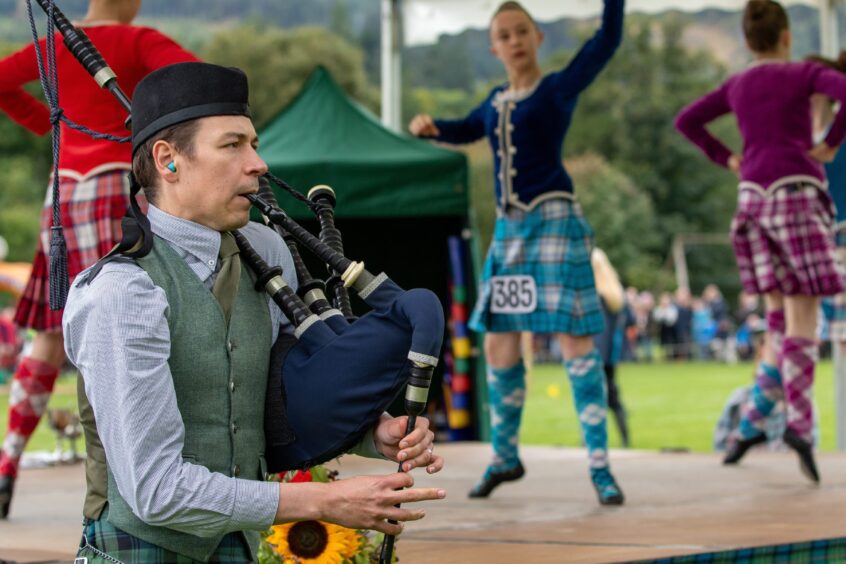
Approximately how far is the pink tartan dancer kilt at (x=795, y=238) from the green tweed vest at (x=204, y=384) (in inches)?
125

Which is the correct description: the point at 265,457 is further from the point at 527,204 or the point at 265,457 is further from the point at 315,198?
the point at 527,204

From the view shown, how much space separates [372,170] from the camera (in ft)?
21.6

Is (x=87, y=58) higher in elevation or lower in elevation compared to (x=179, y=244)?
higher

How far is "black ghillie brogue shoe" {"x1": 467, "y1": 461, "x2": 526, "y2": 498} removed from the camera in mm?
4551

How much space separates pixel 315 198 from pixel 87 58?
524 millimetres

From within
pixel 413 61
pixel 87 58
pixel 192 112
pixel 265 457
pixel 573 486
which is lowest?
pixel 573 486

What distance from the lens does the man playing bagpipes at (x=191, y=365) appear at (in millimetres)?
1742

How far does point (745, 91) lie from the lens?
484cm

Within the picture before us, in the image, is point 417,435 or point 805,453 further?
point 805,453

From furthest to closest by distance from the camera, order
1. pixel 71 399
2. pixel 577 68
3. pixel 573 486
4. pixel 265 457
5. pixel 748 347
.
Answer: pixel 748 347 → pixel 71 399 → pixel 573 486 → pixel 577 68 → pixel 265 457

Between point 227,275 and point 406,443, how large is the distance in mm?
373

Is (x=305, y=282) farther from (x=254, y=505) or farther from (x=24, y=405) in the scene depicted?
(x=24, y=405)

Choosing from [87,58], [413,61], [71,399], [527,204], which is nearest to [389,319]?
[87,58]

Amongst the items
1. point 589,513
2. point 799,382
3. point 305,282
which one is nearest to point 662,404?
point 799,382
